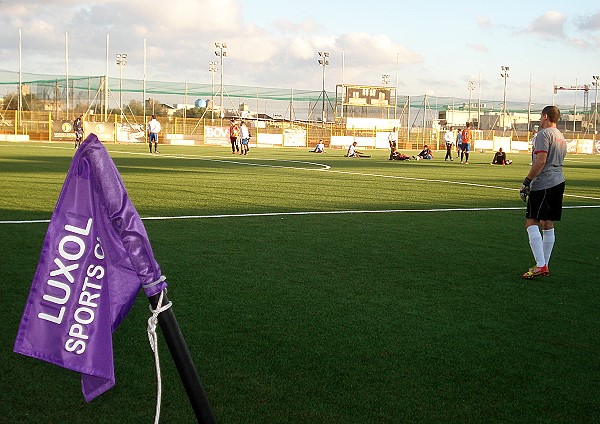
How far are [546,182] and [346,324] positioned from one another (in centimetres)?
320

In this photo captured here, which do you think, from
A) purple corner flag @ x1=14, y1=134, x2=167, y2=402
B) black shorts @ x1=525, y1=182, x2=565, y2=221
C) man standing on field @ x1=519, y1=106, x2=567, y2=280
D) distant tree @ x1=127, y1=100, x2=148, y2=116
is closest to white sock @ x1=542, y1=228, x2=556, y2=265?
man standing on field @ x1=519, y1=106, x2=567, y2=280

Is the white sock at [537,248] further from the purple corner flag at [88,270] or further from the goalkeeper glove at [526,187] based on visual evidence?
the purple corner flag at [88,270]

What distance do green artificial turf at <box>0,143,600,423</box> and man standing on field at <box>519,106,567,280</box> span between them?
0.44m

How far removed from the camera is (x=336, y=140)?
60000 mm

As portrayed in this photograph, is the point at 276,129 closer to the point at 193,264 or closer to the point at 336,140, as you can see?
the point at 336,140

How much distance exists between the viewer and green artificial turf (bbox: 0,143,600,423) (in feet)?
12.7

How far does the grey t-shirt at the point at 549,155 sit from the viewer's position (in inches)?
295

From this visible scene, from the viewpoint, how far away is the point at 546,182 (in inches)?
297

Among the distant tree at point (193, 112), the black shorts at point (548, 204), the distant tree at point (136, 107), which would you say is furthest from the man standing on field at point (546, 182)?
the distant tree at point (193, 112)

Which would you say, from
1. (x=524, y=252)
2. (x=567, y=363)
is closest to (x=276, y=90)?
(x=524, y=252)

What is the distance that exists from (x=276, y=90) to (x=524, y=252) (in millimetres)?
62504

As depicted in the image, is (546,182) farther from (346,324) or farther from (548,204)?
(346,324)

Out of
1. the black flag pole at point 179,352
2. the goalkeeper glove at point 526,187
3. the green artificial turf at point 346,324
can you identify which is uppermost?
the goalkeeper glove at point 526,187

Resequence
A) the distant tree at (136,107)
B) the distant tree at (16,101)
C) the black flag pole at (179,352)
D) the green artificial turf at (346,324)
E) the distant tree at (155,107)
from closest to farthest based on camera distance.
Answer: the black flag pole at (179,352)
the green artificial turf at (346,324)
the distant tree at (16,101)
the distant tree at (136,107)
the distant tree at (155,107)
